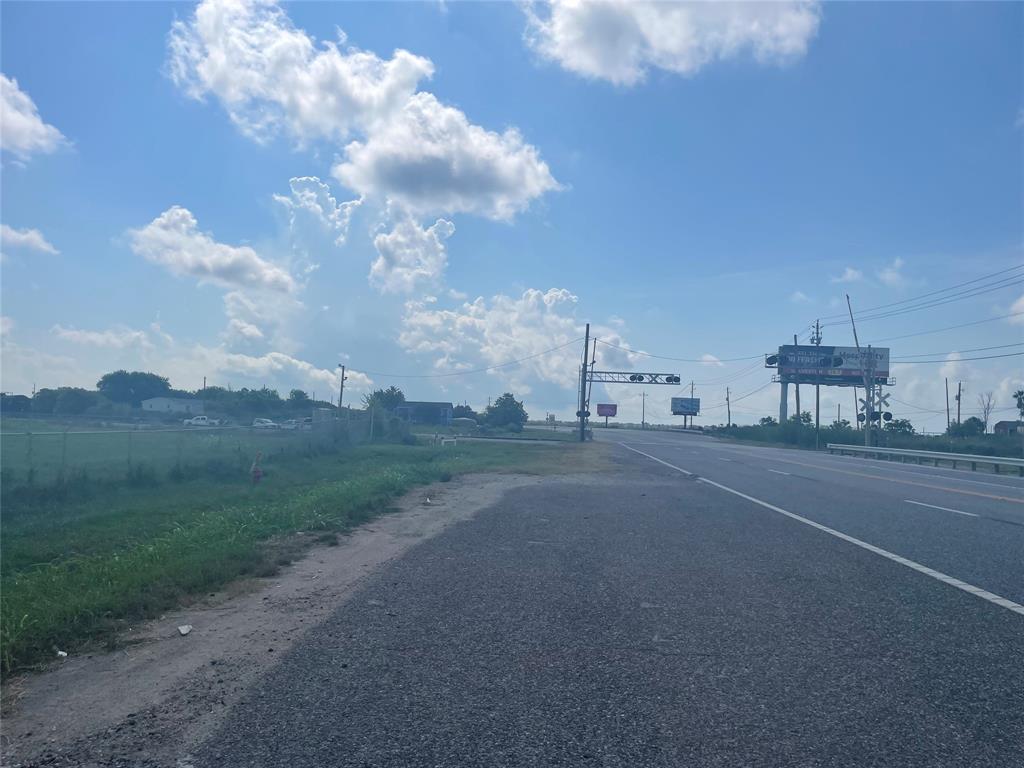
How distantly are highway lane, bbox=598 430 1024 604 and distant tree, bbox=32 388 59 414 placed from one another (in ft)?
126

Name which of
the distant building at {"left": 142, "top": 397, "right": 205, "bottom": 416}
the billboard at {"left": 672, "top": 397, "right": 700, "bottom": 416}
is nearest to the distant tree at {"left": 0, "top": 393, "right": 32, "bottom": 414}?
the distant building at {"left": 142, "top": 397, "right": 205, "bottom": 416}

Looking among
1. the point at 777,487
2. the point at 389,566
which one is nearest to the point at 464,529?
the point at 389,566

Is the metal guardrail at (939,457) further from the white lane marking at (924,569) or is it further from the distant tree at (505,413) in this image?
the distant tree at (505,413)

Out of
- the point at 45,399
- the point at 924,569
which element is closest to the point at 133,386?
the point at 45,399

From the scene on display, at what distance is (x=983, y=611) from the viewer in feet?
26.6

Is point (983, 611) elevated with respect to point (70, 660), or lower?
elevated

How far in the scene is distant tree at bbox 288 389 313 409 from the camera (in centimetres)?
7228

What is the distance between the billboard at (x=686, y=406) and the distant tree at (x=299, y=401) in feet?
240

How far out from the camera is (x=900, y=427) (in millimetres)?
99000

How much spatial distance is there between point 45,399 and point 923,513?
4900 centimetres

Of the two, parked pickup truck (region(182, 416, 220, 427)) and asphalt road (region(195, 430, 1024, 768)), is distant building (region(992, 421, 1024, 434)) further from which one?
asphalt road (region(195, 430, 1024, 768))

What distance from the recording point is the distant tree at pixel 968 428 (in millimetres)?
90062

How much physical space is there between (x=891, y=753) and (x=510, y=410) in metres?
113

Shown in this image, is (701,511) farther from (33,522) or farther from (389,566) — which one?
(33,522)
